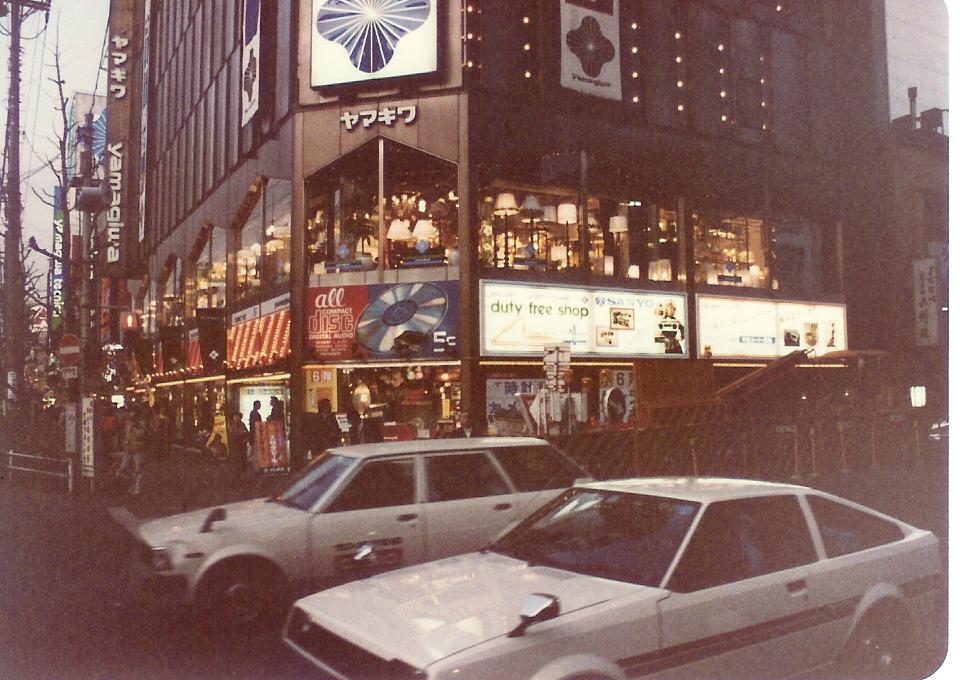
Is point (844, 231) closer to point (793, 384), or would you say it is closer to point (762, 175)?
point (762, 175)

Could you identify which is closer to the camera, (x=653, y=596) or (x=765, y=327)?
(x=653, y=596)

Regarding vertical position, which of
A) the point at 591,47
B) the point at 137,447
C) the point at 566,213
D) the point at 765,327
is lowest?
the point at 137,447

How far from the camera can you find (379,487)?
6.17 m

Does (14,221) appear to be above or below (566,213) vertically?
below

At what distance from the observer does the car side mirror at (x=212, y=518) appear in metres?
5.68

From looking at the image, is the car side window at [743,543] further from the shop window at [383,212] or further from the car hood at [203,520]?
the shop window at [383,212]

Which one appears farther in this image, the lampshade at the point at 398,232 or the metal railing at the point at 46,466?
the lampshade at the point at 398,232

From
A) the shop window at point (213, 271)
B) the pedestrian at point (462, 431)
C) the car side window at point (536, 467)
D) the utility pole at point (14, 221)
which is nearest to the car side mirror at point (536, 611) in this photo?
A: the car side window at point (536, 467)

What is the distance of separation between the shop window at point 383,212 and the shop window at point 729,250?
281 inches

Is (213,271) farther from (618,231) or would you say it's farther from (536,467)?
(536,467)

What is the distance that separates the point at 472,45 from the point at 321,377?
754 centimetres

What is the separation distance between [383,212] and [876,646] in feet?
43.7

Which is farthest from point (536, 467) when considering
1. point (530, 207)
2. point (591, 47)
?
point (591, 47)

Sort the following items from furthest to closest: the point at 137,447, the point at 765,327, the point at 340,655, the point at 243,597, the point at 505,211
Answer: the point at 765,327, the point at 505,211, the point at 137,447, the point at 243,597, the point at 340,655
